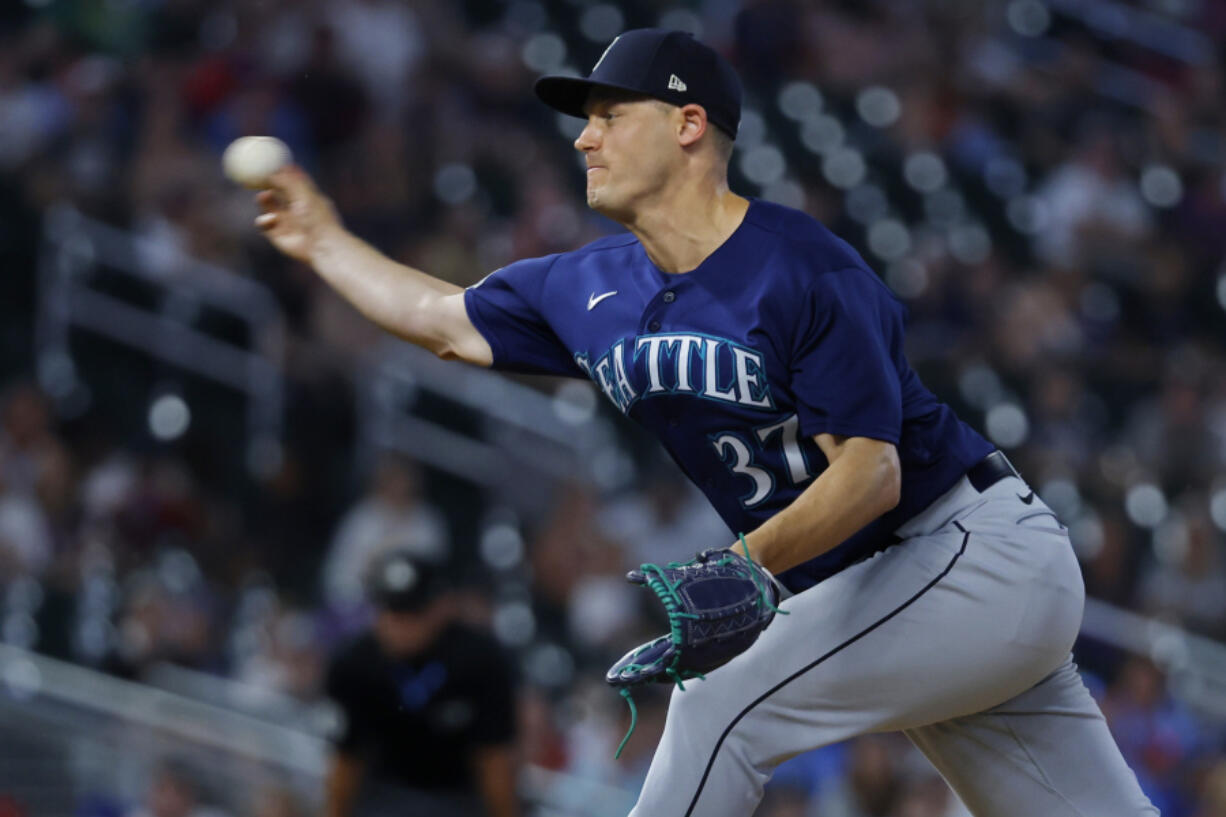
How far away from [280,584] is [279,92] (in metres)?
2.94

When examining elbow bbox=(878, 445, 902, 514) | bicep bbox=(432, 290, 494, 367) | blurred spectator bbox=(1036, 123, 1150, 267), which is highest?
elbow bbox=(878, 445, 902, 514)

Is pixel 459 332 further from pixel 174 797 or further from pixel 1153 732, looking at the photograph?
pixel 1153 732

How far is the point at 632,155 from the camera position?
2.97m

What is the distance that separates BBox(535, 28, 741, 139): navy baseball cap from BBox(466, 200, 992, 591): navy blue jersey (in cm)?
20

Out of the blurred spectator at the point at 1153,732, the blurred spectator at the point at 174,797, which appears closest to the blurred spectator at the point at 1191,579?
the blurred spectator at the point at 1153,732

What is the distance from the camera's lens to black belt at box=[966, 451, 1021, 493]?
308 cm

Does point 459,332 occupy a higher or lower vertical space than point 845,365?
lower

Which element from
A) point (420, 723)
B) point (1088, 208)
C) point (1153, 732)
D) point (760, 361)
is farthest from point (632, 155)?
point (1088, 208)

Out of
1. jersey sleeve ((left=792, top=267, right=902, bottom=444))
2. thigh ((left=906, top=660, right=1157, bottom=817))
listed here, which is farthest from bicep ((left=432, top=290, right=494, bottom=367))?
thigh ((left=906, top=660, right=1157, bottom=817))

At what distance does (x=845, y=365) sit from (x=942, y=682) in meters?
0.57

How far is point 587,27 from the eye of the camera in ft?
34.7

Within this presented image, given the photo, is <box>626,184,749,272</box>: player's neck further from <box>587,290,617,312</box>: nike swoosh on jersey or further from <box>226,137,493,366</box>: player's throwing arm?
<box>226,137,493,366</box>: player's throwing arm

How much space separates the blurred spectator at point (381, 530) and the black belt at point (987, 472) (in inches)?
→ 171

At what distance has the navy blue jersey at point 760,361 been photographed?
2.75 m
